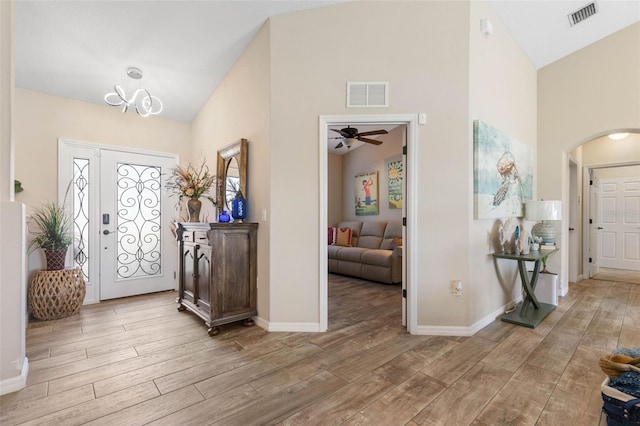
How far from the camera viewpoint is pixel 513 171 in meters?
3.65

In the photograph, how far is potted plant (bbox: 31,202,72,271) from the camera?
11.0 ft

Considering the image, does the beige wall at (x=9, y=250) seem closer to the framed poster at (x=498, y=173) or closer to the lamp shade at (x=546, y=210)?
the framed poster at (x=498, y=173)

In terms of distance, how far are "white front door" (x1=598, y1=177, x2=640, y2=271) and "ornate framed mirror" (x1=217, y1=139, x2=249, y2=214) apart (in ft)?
24.2

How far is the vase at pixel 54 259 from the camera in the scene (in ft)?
11.0

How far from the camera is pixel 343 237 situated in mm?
6406

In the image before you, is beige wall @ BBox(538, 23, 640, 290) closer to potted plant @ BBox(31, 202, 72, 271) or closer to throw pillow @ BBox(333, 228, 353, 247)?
throw pillow @ BBox(333, 228, 353, 247)

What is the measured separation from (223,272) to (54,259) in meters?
2.16

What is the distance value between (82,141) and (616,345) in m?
6.27

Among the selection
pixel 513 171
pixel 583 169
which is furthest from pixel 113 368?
pixel 583 169

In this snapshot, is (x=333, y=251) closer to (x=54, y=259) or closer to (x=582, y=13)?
(x=54, y=259)

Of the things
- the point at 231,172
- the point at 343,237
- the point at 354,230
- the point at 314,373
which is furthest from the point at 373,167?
the point at 314,373

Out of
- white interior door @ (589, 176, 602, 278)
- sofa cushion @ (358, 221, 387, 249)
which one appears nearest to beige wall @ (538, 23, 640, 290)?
white interior door @ (589, 176, 602, 278)

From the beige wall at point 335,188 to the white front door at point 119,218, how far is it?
378cm

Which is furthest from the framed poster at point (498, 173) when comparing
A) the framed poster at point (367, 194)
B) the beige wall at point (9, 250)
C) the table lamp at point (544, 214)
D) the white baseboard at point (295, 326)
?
the beige wall at point (9, 250)
